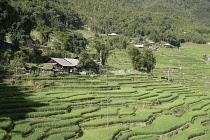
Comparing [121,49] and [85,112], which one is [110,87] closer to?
[85,112]

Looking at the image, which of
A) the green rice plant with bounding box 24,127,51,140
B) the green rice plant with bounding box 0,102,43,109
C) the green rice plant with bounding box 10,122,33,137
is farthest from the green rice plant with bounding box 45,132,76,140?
the green rice plant with bounding box 0,102,43,109

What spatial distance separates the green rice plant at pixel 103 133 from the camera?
16656 millimetres

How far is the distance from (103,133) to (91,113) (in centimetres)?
496

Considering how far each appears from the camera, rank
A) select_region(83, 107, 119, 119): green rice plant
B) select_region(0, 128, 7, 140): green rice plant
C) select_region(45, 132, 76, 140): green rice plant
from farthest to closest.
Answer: select_region(83, 107, 119, 119): green rice plant
select_region(45, 132, 76, 140): green rice plant
select_region(0, 128, 7, 140): green rice plant

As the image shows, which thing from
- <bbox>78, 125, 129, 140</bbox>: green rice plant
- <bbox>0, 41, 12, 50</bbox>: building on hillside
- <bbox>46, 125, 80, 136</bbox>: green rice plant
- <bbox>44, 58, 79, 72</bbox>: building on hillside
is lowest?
<bbox>78, 125, 129, 140</bbox>: green rice plant

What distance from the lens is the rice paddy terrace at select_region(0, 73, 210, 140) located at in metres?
16.9

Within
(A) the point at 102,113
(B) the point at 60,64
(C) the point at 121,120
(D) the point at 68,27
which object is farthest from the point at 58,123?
(D) the point at 68,27

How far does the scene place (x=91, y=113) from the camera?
72.5 feet

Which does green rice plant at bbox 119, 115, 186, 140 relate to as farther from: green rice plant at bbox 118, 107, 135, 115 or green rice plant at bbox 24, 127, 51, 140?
green rice plant at bbox 24, 127, 51, 140

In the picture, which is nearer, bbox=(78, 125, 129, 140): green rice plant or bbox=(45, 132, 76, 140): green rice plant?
bbox=(45, 132, 76, 140): green rice plant

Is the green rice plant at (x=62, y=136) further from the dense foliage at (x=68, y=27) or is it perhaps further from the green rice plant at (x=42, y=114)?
the dense foliage at (x=68, y=27)

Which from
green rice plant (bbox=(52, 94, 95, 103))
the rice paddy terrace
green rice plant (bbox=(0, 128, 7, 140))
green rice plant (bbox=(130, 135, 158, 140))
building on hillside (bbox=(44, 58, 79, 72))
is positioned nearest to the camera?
green rice plant (bbox=(0, 128, 7, 140))

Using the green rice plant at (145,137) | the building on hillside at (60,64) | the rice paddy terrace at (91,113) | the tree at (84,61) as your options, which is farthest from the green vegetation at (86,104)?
the building on hillside at (60,64)

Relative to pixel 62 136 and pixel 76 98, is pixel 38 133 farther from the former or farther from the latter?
pixel 76 98
